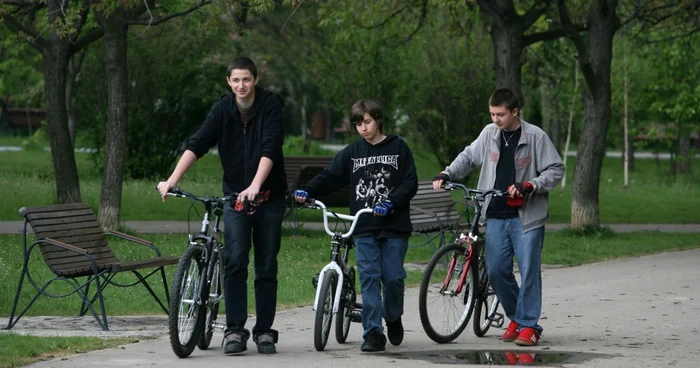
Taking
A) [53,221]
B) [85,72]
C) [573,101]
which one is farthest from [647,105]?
[53,221]

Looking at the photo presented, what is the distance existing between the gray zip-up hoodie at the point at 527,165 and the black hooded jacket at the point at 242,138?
1.28 m

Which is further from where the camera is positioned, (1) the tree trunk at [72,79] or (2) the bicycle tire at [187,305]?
(1) the tree trunk at [72,79]

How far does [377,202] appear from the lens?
8828mm

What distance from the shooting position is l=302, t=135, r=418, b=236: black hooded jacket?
8812 millimetres

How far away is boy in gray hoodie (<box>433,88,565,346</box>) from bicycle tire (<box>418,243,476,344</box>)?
0.21 metres

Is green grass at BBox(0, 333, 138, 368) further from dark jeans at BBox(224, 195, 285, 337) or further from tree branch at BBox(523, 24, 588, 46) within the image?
tree branch at BBox(523, 24, 588, 46)

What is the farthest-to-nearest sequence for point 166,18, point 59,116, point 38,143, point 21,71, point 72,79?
point 38,143
point 21,71
point 72,79
point 59,116
point 166,18

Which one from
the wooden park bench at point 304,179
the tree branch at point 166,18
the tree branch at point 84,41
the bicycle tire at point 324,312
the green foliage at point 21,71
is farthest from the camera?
the green foliage at point 21,71

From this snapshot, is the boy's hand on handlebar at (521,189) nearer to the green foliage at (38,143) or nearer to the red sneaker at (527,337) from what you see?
the red sneaker at (527,337)

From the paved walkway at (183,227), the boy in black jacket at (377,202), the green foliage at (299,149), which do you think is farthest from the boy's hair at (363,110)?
the green foliage at (299,149)

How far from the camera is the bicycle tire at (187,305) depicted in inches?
317

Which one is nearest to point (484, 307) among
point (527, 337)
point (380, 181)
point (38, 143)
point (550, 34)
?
point (527, 337)

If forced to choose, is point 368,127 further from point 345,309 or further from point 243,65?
point 345,309

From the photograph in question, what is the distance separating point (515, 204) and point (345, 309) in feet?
4.29
